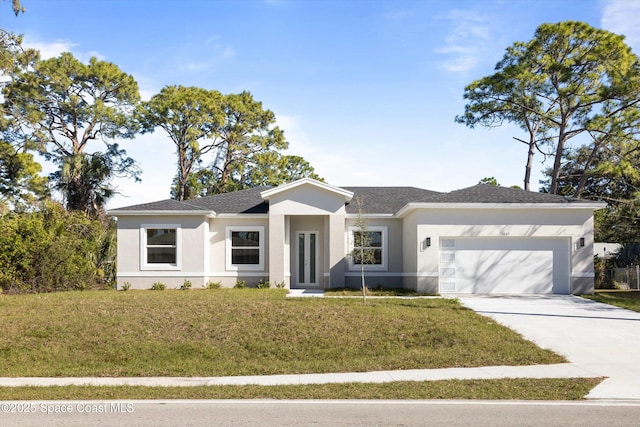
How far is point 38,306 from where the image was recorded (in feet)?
53.1

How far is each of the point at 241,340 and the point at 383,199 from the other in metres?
15.1

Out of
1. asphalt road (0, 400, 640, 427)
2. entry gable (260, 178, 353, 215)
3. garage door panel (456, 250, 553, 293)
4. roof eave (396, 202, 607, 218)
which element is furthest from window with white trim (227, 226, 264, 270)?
asphalt road (0, 400, 640, 427)

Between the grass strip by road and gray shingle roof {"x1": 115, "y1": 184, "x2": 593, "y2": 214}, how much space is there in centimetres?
1222

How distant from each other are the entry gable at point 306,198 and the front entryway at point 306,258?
69.4 inches

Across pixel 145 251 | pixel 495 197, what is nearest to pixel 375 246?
pixel 495 197

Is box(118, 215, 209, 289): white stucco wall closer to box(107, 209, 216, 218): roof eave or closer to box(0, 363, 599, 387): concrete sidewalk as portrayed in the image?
box(107, 209, 216, 218): roof eave

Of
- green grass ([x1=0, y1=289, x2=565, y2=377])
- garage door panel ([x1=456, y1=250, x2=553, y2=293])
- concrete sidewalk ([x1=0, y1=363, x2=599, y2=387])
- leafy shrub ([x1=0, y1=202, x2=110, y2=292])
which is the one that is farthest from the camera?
leafy shrub ([x1=0, y1=202, x2=110, y2=292])

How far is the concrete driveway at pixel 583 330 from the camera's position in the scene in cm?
1031

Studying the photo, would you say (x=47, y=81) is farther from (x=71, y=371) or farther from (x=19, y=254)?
(x=71, y=371)

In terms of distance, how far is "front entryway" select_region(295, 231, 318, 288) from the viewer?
2556cm

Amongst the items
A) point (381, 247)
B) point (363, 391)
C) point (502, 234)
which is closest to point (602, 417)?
point (363, 391)

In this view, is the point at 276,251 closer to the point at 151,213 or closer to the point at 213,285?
the point at 213,285

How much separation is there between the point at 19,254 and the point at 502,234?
1873 centimetres

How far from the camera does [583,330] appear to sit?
47.6 ft
